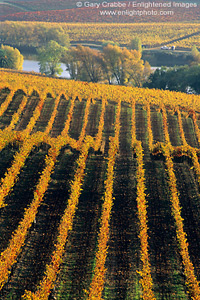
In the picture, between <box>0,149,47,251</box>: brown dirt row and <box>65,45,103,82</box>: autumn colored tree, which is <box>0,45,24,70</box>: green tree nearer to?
<box>65,45,103,82</box>: autumn colored tree

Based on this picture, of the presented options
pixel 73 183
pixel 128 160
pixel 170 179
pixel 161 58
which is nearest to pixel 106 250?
pixel 73 183

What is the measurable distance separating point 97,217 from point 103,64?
87.6 meters

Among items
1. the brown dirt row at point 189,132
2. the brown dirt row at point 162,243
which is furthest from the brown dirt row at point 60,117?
the brown dirt row at point 189,132

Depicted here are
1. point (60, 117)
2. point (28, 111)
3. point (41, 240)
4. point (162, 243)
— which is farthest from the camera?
point (28, 111)

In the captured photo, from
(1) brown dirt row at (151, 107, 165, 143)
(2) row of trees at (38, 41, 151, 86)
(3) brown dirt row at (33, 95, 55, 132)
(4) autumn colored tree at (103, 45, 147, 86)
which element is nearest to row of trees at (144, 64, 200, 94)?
(4) autumn colored tree at (103, 45, 147, 86)

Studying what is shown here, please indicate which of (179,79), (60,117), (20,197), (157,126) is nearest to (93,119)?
(60,117)

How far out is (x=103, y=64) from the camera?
107 metres

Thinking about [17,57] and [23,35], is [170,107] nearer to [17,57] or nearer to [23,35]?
[17,57]

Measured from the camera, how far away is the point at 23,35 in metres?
169

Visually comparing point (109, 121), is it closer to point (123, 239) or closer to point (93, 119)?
point (93, 119)

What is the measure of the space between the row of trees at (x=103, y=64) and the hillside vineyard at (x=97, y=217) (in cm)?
6159

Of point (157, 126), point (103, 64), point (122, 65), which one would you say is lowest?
point (157, 126)

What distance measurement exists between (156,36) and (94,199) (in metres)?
173

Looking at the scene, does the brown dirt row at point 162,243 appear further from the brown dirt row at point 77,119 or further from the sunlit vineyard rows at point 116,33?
the sunlit vineyard rows at point 116,33
